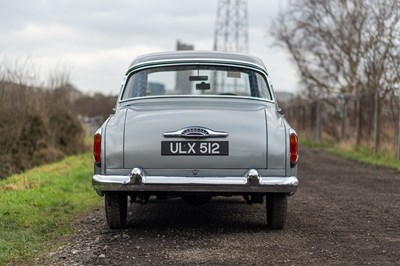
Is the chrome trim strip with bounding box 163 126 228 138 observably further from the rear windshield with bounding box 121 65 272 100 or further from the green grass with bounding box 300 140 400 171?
the green grass with bounding box 300 140 400 171

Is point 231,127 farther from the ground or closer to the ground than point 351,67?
closer to the ground

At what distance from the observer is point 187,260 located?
5.57 meters

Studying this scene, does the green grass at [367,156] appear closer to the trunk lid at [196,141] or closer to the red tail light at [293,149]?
the red tail light at [293,149]

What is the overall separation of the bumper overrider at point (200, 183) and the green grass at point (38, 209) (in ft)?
3.23

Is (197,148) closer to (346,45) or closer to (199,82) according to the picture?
(199,82)

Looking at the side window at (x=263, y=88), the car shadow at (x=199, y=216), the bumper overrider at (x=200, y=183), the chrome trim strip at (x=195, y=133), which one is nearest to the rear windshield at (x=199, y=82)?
the side window at (x=263, y=88)

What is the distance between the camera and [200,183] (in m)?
6.41

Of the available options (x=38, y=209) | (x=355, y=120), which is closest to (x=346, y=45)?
(x=355, y=120)

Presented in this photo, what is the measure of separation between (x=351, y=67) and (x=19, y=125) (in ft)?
56.4

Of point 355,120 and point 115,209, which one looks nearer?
point 115,209

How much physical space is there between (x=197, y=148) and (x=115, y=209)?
115 centimetres

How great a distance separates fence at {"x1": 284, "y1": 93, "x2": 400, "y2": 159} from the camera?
19.2 meters

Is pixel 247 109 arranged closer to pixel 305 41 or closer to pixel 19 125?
pixel 19 125

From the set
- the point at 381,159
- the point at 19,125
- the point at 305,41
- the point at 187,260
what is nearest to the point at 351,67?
the point at 305,41
